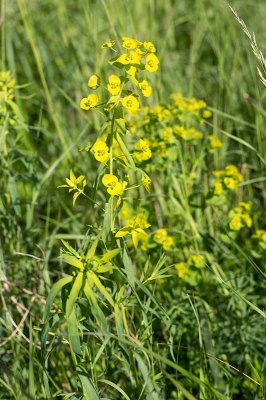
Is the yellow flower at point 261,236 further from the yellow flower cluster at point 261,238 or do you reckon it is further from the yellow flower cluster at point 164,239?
the yellow flower cluster at point 164,239

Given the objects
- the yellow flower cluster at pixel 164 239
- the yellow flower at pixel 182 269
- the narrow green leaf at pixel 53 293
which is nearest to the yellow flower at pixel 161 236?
the yellow flower cluster at pixel 164 239

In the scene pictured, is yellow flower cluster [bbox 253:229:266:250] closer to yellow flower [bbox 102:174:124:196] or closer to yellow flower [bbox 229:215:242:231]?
yellow flower [bbox 229:215:242:231]

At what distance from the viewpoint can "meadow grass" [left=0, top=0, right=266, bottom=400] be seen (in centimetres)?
171

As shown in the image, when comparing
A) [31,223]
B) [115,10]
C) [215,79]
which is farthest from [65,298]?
[215,79]

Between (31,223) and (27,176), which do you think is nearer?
(27,176)

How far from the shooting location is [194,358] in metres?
2.14

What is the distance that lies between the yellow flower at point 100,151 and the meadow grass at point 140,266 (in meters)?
0.17

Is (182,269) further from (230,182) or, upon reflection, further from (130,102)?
(130,102)

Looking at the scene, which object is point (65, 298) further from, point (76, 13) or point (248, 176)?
point (76, 13)

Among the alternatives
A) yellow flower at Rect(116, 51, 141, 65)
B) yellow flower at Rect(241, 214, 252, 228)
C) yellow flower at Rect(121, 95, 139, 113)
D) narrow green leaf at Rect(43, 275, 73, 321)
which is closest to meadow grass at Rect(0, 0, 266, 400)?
narrow green leaf at Rect(43, 275, 73, 321)

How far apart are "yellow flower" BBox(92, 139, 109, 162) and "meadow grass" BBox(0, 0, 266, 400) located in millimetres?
172

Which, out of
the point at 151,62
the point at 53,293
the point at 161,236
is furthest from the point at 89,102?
the point at 161,236

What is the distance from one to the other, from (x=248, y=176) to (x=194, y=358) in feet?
3.52

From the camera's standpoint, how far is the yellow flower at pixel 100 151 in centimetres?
163
